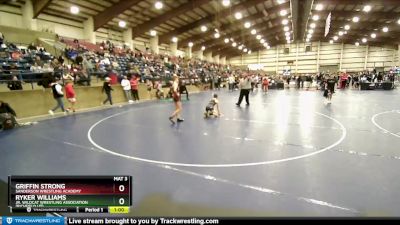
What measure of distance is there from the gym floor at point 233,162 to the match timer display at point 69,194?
110cm

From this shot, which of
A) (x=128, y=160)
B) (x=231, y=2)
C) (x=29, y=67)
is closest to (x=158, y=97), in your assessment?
(x=29, y=67)

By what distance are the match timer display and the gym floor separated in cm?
110

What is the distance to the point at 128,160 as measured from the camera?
5.28 meters

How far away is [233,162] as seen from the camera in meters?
5.02

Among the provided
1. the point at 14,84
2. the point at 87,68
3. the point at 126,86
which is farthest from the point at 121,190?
the point at 87,68

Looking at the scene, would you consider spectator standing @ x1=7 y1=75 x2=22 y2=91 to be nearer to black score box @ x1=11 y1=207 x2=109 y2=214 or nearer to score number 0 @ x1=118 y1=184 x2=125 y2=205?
black score box @ x1=11 y1=207 x2=109 y2=214

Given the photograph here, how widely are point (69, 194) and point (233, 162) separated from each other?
3.32 m

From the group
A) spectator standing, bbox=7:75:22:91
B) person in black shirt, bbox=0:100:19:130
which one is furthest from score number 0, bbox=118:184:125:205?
spectator standing, bbox=7:75:22:91

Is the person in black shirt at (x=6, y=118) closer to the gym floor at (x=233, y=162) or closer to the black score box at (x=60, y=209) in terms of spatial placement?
the gym floor at (x=233, y=162)

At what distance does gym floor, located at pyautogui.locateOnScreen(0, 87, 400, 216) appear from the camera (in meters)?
3.40

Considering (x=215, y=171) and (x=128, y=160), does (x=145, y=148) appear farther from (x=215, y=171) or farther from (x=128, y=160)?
(x=215, y=171)

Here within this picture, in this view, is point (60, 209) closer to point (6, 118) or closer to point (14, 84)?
point (6, 118)

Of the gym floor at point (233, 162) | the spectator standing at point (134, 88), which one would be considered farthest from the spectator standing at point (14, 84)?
the spectator standing at point (134, 88)

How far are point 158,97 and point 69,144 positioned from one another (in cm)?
1383
